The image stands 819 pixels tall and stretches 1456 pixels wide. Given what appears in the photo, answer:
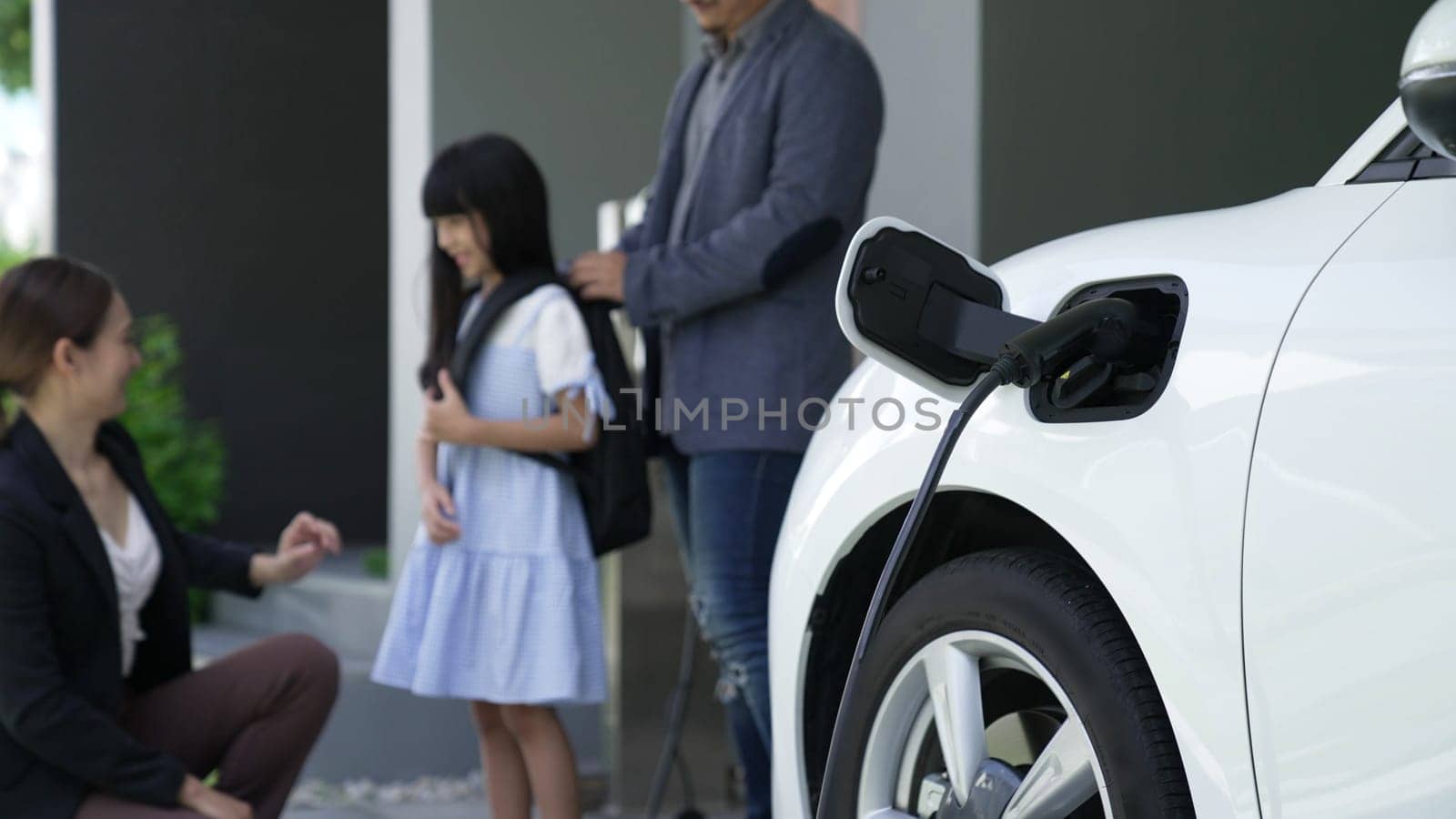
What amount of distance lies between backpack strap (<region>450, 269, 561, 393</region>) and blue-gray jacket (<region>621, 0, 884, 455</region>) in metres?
0.22

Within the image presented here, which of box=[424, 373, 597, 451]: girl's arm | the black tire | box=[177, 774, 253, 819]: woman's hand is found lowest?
box=[177, 774, 253, 819]: woman's hand

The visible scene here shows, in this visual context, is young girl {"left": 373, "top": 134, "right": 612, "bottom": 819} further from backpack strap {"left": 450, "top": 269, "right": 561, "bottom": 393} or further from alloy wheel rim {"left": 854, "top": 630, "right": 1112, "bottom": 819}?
alloy wheel rim {"left": 854, "top": 630, "right": 1112, "bottom": 819}

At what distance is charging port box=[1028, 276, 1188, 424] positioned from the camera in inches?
60.6

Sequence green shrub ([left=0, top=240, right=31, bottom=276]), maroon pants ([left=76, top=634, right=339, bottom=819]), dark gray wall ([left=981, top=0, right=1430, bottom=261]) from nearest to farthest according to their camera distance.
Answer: maroon pants ([left=76, top=634, right=339, bottom=819]) < dark gray wall ([left=981, top=0, right=1430, bottom=261]) < green shrub ([left=0, top=240, right=31, bottom=276])

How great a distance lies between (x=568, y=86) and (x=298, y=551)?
267cm

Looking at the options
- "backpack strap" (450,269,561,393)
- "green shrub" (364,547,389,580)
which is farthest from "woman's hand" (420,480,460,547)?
"green shrub" (364,547,389,580)

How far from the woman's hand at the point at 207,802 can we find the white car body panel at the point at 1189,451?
60.7 inches

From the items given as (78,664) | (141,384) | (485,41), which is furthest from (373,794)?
(141,384)

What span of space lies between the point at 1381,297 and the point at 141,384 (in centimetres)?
626

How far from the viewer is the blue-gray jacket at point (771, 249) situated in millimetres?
2936

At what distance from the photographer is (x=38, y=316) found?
9.51ft

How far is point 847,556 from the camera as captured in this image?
6.75ft

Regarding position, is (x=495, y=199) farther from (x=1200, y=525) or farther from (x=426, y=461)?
(x=1200, y=525)

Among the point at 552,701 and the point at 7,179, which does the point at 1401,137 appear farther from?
the point at 7,179
